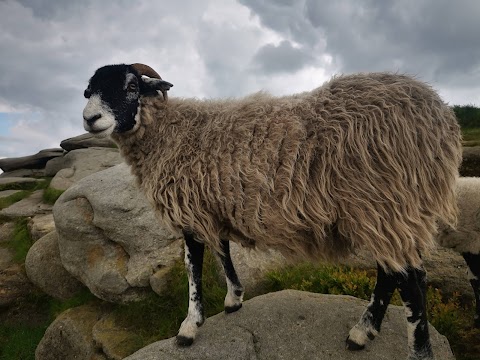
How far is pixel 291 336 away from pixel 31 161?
24354 mm

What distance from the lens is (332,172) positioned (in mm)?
Answer: 3375

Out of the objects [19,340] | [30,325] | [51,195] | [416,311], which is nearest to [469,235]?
[416,311]

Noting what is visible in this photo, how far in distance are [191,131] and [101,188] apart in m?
4.93

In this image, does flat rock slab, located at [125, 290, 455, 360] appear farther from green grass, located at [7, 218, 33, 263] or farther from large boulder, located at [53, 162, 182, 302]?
green grass, located at [7, 218, 33, 263]

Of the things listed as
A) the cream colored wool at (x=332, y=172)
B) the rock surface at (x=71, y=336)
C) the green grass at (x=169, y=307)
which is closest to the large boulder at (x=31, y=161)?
the rock surface at (x=71, y=336)

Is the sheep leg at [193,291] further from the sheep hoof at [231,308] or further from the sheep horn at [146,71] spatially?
the sheep horn at [146,71]

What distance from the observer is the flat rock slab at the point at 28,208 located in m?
14.6

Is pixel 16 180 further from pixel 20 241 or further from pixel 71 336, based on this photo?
pixel 71 336

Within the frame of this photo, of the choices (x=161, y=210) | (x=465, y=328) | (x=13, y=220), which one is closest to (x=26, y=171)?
(x=13, y=220)

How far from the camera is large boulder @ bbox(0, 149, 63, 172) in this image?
2377cm

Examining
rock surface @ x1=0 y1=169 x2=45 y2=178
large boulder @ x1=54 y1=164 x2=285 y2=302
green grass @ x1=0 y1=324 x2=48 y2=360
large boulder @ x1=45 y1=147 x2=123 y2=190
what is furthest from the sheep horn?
rock surface @ x1=0 y1=169 x2=45 y2=178

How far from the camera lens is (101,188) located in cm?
834

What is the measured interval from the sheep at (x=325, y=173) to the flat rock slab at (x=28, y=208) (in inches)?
486

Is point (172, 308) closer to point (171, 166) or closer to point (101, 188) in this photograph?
point (101, 188)
